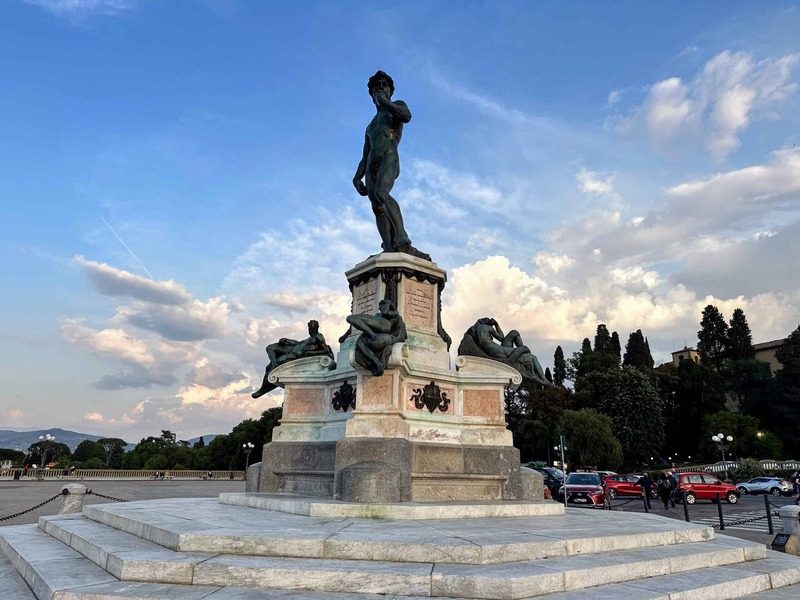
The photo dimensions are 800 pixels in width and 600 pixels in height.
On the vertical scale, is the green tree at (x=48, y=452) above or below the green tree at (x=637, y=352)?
below

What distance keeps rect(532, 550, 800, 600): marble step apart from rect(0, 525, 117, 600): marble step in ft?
12.4

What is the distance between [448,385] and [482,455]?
4.48 ft

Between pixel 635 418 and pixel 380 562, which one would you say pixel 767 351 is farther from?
pixel 380 562

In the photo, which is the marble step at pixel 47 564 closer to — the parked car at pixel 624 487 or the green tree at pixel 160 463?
the parked car at pixel 624 487

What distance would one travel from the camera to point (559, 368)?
9594cm

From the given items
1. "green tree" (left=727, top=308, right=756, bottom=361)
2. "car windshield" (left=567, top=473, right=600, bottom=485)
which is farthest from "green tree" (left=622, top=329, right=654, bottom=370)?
"car windshield" (left=567, top=473, right=600, bottom=485)

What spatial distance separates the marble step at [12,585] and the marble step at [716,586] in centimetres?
440

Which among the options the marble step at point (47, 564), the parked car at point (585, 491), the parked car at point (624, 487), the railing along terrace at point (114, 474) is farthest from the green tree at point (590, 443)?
the marble step at point (47, 564)

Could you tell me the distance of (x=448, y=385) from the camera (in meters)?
10.1

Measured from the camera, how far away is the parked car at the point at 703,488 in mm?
24953

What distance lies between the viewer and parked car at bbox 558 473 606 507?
21.8 m

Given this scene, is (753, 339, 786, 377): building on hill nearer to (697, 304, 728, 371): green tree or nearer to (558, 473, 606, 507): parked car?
(697, 304, 728, 371): green tree

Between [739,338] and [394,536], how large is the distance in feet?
319

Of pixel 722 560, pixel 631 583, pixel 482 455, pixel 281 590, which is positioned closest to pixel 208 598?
pixel 281 590
